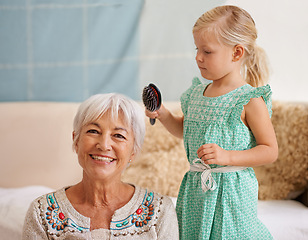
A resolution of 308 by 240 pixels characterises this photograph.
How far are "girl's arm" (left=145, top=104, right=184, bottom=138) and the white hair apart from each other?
0.12 m

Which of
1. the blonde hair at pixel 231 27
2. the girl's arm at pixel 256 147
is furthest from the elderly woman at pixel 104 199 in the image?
the blonde hair at pixel 231 27

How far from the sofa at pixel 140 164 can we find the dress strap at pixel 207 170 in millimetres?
603

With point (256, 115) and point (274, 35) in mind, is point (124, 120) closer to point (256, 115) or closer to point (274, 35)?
point (256, 115)

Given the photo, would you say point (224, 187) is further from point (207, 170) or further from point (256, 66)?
point (256, 66)

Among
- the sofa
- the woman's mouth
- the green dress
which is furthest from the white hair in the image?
the sofa

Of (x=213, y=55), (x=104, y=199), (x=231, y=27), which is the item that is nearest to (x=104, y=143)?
(x=104, y=199)

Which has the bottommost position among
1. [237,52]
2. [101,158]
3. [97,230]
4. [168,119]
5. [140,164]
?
[97,230]

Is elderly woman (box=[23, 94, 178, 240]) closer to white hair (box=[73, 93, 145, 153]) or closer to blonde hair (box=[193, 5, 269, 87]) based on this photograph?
white hair (box=[73, 93, 145, 153])

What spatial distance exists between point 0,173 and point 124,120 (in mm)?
1557

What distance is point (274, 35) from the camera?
8.54 ft

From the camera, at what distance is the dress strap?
1.49 m

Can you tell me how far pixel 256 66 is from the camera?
165 centimetres

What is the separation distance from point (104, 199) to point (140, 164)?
3.32 ft

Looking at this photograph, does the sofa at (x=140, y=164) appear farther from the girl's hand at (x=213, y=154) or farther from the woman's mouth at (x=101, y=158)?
the woman's mouth at (x=101, y=158)
